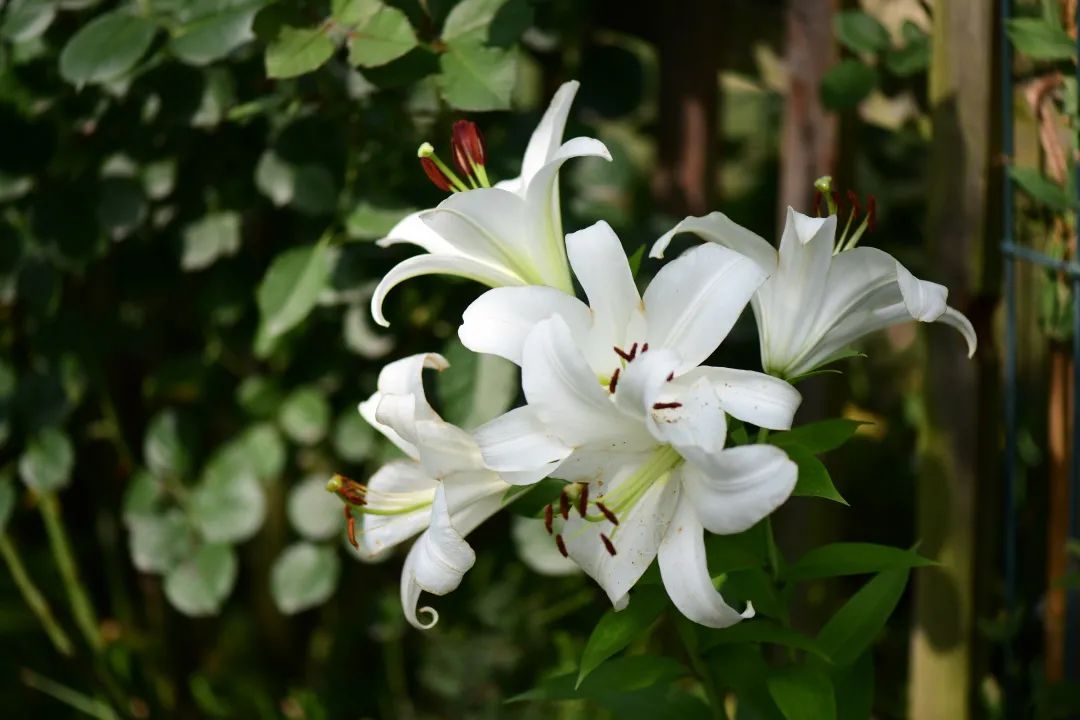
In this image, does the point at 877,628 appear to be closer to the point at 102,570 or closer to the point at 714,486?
the point at 714,486

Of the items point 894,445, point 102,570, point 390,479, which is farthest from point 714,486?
point 102,570

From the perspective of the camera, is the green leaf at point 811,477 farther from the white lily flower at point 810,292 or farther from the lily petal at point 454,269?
the lily petal at point 454,269

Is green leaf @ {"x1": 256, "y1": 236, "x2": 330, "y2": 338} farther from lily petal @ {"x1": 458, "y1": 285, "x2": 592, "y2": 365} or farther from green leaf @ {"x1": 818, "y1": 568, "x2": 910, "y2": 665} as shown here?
green leaf @ {"x1": 818, "y1": 568, "x2": 910, "y2": 665}

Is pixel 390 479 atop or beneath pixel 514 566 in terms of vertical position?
atop

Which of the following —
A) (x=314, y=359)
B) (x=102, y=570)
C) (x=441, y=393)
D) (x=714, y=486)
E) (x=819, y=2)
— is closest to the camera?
(x=714, y=486)

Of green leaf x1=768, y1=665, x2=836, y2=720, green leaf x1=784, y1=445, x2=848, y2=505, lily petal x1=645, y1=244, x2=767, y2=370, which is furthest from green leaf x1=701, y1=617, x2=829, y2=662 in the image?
lily petal x1=645, y1=244, x2=767, y2=370

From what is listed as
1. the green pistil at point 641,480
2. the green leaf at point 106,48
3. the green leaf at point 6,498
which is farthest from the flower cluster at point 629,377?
the green leaf at point 6,498
